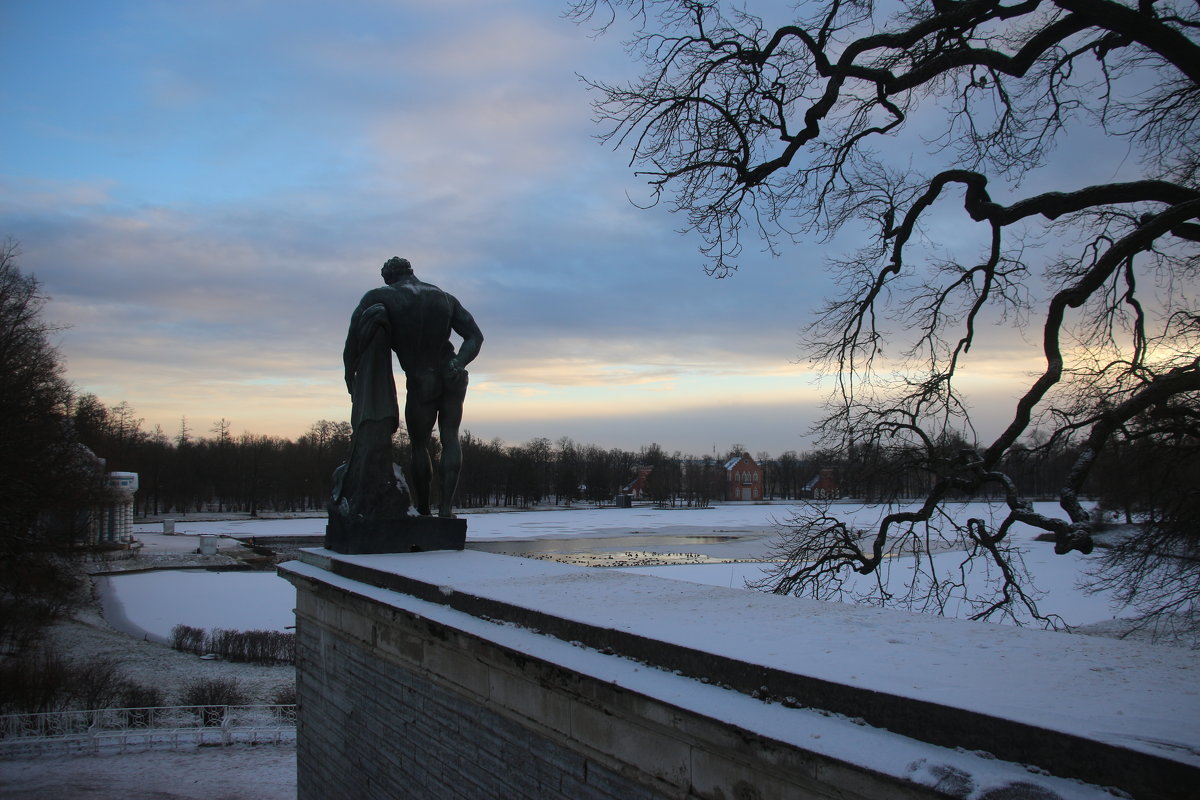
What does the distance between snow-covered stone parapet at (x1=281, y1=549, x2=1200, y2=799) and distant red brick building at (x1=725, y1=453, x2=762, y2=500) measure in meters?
121

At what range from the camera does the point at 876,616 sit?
12.1 feet

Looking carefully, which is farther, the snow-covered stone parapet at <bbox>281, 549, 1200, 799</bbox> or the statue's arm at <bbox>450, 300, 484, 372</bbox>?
the statue's arm at <bbox>450, 300, 484, 372</bbox>

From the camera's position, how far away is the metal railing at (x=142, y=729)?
1328cm

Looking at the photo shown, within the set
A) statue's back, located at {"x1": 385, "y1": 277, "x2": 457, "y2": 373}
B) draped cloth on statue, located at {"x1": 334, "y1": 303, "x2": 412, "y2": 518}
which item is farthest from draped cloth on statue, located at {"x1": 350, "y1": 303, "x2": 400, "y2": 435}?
statue's back, located at {"x1": 385, "y1": 277, "x2": 457, "y2": 373}

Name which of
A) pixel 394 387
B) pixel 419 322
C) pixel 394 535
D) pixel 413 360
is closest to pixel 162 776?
pixel 394 535

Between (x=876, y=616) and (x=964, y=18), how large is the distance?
5614 millimetres

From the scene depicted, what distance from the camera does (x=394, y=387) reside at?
25.1 ft

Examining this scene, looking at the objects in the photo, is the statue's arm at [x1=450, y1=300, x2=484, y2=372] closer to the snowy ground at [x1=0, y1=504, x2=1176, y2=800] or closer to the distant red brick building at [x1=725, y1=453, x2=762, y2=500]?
the snowy ground at [x1=0, y1=504, x2=1176, y2=800]

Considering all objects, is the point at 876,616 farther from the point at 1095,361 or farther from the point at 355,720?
the point at 1095,361

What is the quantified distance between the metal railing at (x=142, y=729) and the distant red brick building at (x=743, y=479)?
368 ft

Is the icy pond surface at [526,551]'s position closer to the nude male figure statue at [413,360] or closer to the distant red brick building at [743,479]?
the nude male figure statue at [413,360]

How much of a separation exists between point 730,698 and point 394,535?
5165mm

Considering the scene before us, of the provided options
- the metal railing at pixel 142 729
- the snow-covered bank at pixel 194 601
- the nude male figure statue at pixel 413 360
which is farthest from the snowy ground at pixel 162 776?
the snow-covered bank at pixel 194 601

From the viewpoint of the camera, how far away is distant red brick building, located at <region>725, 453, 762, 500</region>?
125113mm
